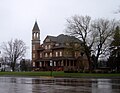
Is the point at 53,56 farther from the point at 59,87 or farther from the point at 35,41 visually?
the point at 59,87

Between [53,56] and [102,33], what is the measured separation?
146 feet

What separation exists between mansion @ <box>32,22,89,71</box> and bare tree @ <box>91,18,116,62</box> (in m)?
28.8

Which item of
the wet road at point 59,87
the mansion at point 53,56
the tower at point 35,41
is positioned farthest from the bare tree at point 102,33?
the tower at point 35,41

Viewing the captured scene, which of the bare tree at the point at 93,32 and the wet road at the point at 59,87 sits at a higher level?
the bare tree at the point at 93,32

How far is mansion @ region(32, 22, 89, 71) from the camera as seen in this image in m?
105

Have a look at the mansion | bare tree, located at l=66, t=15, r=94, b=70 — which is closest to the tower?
the mansion

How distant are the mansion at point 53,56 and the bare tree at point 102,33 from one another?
28833 millimetres

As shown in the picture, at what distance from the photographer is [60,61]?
10681 cm

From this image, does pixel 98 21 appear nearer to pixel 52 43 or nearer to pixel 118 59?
pixel 118 59

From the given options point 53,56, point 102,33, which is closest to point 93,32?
point 102,33

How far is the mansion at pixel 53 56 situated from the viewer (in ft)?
344

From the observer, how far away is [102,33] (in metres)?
68.8

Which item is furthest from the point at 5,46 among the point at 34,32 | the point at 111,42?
the point at 111,42

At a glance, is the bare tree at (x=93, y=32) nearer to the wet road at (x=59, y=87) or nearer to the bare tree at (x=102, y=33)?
the bare tree at (x=102, y=33)
